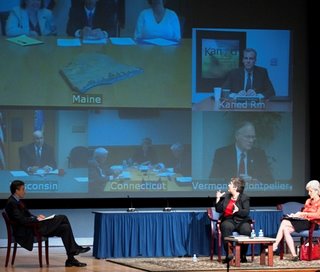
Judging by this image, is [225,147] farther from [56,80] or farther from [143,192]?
[56,80]

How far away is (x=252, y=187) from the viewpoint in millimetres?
13586

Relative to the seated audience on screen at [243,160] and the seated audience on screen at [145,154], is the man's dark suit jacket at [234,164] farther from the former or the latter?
the seated audience on screen at [145,154]

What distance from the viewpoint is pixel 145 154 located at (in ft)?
43.7

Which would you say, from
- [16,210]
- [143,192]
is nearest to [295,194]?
[143,192]

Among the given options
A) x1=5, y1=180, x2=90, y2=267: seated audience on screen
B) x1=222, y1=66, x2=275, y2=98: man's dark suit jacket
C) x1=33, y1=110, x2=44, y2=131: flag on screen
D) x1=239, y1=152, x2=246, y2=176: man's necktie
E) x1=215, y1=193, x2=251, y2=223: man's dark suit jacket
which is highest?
x1=222, y1=66, x2=275, y2=98: man's dark suit jacket

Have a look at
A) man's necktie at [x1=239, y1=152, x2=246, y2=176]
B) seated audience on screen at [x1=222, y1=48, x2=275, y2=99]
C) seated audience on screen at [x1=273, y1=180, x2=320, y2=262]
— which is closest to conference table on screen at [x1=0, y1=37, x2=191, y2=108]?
seated audience on screen at [x1=222, y1=48, x2=275, y2=99]

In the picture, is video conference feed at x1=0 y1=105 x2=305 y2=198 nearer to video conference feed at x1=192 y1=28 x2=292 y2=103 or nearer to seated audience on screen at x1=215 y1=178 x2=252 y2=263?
video conference feed at x1=192 y1=28 x2=292 y2=103

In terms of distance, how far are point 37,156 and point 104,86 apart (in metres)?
1.28

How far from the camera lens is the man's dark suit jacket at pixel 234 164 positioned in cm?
1355

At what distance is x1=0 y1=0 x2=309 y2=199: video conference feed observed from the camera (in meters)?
13.0

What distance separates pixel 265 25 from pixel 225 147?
176 centimetres

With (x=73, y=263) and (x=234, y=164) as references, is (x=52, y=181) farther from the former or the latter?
(x=234, y=164)

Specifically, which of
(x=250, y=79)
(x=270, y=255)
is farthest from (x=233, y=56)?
(x=270, y=255)

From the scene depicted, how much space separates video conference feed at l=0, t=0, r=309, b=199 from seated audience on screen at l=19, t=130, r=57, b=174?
0.02 m
